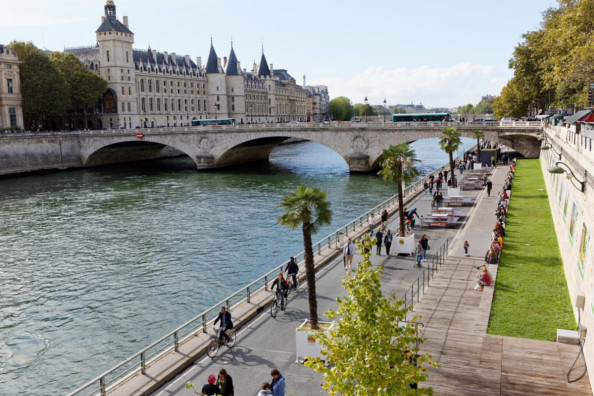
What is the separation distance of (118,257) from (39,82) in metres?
66.1

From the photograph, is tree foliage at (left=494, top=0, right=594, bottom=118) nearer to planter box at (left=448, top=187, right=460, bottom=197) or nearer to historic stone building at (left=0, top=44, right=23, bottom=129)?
planter box at (left=448, top=187, right=460, bottom=197)

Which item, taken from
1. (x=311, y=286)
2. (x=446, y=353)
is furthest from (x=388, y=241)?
(x=446, y=353)

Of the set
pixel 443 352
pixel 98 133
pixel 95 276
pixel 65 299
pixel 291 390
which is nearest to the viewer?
pixel 291 390

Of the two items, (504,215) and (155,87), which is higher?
(155,87)

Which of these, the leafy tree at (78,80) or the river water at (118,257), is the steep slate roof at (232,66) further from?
the river water at (118,257)

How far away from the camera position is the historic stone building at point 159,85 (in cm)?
11238

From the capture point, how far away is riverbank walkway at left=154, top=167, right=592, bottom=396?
46.3 feet

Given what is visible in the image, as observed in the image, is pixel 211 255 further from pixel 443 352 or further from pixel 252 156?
pixel 252 156

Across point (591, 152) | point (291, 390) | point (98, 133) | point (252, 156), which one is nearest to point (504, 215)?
point (591, 152)

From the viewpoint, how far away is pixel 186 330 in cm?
2264

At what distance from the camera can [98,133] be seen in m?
85.0

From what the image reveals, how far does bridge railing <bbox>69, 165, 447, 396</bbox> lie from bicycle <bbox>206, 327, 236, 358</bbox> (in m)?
0.79

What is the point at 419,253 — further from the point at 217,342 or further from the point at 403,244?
the point at 217,342

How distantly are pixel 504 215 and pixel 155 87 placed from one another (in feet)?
344
